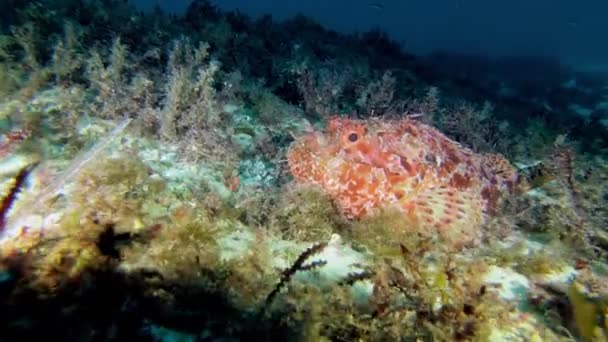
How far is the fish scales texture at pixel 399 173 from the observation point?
4.26 meters

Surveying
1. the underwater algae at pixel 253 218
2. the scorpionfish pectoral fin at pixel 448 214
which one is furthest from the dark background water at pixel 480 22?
the scorpionfish pectoral fin at pixel 448 214

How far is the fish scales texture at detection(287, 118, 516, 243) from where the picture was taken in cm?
426

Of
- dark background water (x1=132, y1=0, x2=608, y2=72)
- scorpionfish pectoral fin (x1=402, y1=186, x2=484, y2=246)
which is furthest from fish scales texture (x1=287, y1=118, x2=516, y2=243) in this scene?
dark background water (x1=132, y1=0, x2=608, y2=72)

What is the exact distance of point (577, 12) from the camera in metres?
106

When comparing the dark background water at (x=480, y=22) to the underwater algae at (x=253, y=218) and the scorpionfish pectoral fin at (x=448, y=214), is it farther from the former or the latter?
the scorpionfish pectoral fin at (x=448, y=214)

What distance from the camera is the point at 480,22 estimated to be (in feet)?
289

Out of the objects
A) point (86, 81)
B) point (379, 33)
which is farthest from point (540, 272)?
point (379, 33)

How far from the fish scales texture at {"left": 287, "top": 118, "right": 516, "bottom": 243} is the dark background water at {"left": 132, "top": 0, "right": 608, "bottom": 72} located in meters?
39.5

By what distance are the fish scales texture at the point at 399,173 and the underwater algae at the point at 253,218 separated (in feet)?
0.07

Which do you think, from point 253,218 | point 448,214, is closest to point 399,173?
point 448,214

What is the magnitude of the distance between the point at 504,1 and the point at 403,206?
133m

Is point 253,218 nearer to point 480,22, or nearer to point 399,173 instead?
point 399,173

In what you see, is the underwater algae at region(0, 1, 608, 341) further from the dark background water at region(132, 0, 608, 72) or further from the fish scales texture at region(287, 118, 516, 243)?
the dark background water at region(132, 0, 608, 72)

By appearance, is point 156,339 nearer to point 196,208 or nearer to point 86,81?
point 196,208
